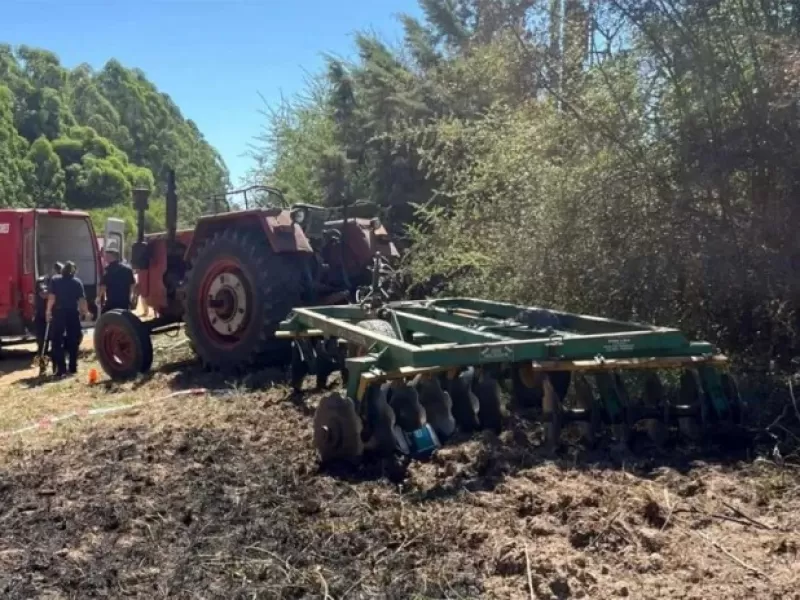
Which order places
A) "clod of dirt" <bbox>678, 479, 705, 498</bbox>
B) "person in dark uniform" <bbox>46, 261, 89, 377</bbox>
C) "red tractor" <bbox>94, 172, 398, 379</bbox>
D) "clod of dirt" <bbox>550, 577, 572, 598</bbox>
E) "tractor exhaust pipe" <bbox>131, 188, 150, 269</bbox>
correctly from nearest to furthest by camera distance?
"clod of dirt" <bbox>550, 577, 572, 598</bbox> → "clod of dirt" <bbox>678, 479, 705, 498</bbox> → "red tractor" <bbox>94, 172, 398, 379</bbox> → "tractor exhaust pipe" <bbox>131, 188, 150, 269</bbox> → "person in dark uniform" <bbox>46, 261, 89, 377</bbox>

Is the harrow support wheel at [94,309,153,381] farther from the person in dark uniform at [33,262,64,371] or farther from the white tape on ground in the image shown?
the person in dark uniform at [33,262,64,371]

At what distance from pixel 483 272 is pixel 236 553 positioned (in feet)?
18.6

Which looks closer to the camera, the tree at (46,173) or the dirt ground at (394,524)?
the dirt ground at (394,524)

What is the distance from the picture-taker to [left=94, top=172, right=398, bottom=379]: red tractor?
8406 millimetres

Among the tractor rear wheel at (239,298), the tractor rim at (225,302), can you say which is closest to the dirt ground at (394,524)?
the tractor rear wheel at (239,298)

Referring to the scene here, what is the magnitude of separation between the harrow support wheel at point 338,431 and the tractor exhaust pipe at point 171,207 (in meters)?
5.17

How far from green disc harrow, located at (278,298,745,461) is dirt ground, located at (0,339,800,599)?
22cm

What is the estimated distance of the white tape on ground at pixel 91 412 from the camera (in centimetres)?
723

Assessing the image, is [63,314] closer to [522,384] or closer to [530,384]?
[522,384]

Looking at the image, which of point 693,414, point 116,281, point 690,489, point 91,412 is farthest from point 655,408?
point 116,281

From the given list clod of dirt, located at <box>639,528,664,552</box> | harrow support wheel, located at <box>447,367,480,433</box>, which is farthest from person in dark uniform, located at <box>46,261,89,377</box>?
clod of dirt, located at <box>639,528,664,552</box>

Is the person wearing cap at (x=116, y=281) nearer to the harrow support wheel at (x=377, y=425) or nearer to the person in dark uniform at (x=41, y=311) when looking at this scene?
the person in dark uniform at (x=41, y=311)

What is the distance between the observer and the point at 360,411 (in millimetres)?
4941

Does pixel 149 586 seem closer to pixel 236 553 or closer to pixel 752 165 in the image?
pixel 236 553
